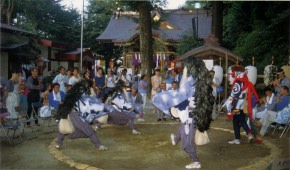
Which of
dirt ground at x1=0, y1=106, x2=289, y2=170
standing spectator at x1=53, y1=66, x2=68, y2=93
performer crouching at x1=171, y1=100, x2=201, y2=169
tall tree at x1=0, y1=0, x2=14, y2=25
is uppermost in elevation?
tall tree at x1=0, y1=0, x2=14, y2=25

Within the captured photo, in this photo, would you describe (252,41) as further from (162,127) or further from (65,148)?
(65,148)

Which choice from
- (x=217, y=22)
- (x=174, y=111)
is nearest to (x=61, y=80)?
(x=174, y=111)

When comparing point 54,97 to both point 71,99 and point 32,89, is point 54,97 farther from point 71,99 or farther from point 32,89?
point 71,99

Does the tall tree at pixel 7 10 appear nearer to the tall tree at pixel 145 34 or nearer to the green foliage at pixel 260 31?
the tall tree at pixel 145 34

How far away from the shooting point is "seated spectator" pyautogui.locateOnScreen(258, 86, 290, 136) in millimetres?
7605

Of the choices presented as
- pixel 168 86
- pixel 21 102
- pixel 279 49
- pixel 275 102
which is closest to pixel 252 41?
pixel 279 49

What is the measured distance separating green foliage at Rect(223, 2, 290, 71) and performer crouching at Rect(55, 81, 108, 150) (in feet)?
36.3

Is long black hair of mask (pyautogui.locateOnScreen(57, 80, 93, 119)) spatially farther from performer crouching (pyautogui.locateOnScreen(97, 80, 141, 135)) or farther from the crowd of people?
performer crouching (pyautogui.locateOnScreen(97, 80, 141, 135))

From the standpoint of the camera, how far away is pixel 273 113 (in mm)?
7605

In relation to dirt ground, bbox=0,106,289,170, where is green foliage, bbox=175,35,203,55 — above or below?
above

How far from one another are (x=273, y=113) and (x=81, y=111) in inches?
175

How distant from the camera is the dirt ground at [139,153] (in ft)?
17.3

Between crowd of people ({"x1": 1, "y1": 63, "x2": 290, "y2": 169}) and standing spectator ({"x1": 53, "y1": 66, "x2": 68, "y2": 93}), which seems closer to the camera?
crowd of people ({"x1": 1, "y1": 63, "x2": 290, "y2": 169})

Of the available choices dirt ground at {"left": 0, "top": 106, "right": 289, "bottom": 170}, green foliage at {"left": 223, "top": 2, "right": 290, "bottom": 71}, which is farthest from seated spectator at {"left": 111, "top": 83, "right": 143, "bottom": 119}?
green foliage at {"left": 223, "top": 2, "right": 290, "bottom": 71}
